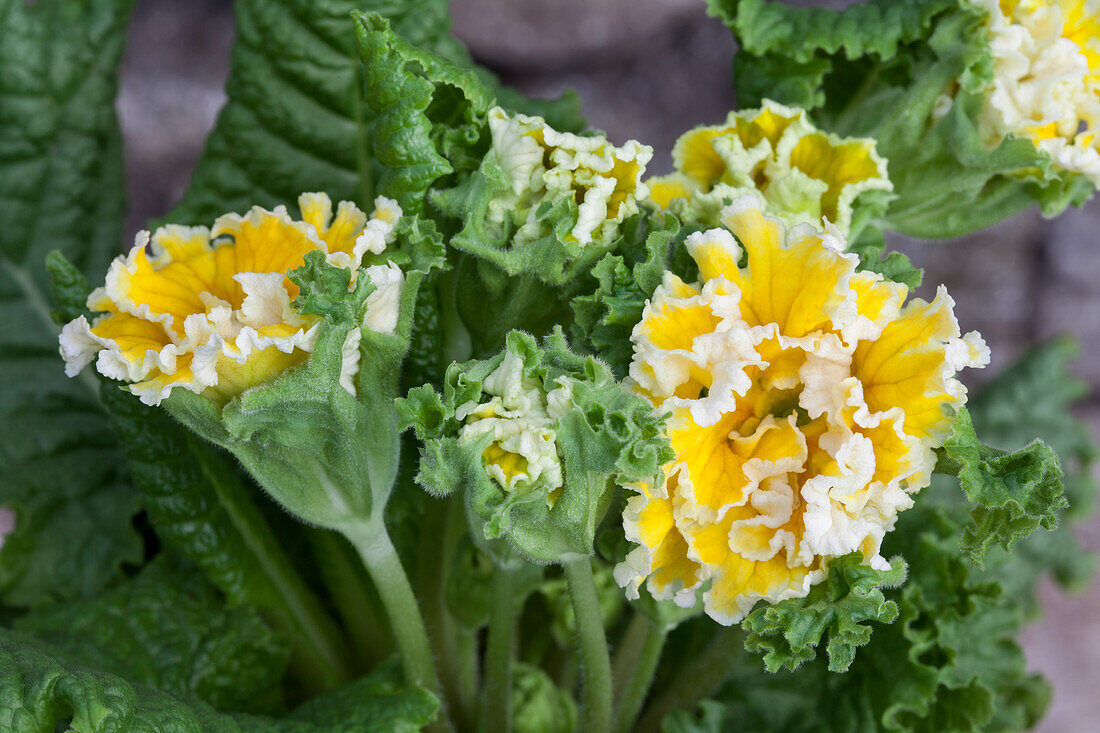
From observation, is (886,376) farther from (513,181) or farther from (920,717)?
(920,717)

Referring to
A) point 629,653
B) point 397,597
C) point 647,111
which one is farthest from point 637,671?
point 647,111

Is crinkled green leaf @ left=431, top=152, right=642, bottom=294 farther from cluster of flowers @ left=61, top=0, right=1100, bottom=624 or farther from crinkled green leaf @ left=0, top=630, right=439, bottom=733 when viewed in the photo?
crinkled green leaf @ left=0, top=630, right=439, bottom=733

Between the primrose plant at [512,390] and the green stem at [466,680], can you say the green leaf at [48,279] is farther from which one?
the green stem at [466,680]

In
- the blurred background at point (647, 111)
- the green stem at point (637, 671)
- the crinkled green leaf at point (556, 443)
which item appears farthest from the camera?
the blurred background at point (647, 111)

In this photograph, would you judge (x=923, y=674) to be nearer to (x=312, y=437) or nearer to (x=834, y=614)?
(x=834, y=614)

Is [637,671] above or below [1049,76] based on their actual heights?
below

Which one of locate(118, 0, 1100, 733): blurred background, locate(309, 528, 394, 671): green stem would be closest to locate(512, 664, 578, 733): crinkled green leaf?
locate(309, 528, 394, 671): green stem

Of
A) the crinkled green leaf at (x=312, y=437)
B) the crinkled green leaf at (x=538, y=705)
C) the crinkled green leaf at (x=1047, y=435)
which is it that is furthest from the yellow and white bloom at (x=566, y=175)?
the crinkled green leaf at (x=1047, y=435)
